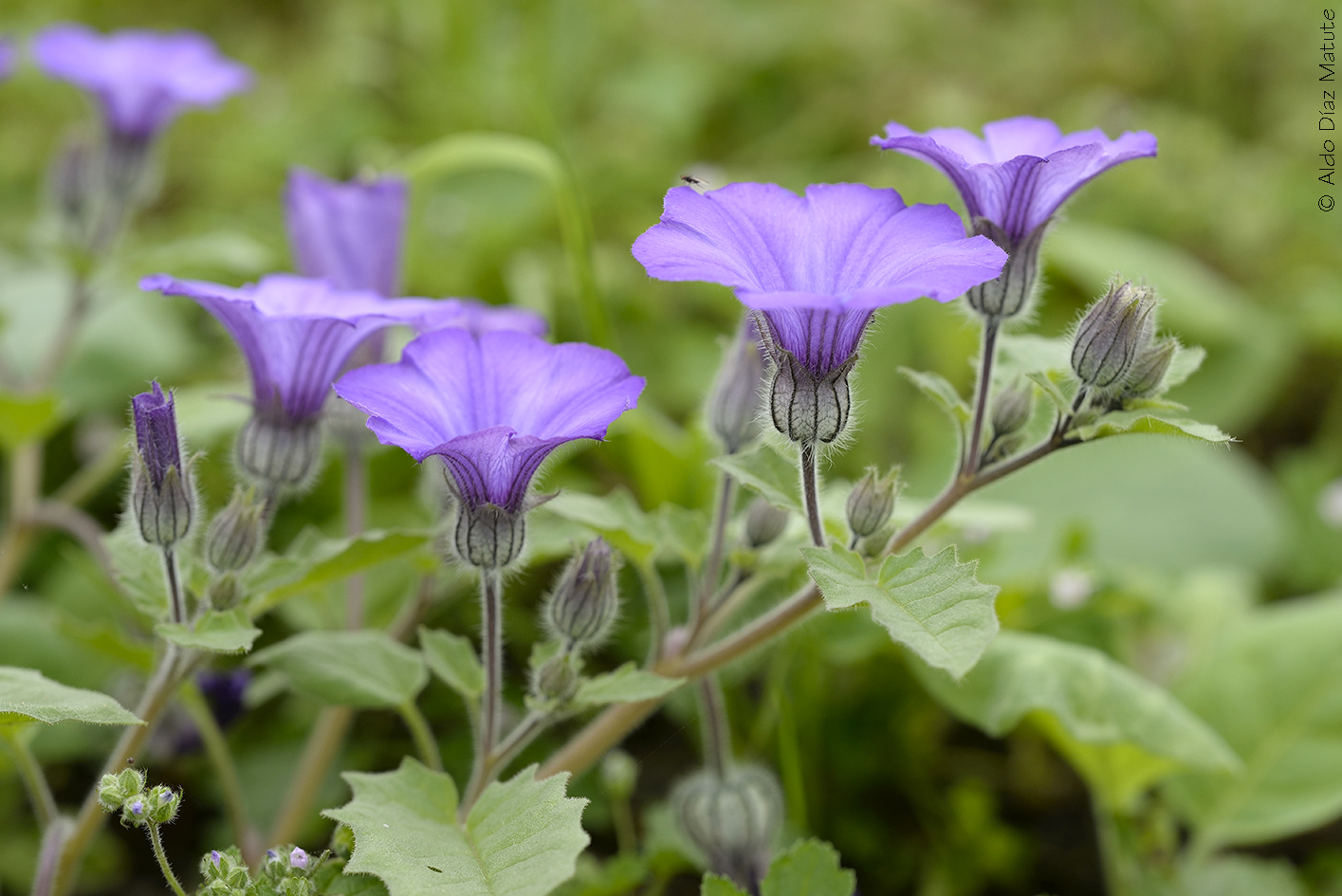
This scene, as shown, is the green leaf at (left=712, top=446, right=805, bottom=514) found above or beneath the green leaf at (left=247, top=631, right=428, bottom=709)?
above

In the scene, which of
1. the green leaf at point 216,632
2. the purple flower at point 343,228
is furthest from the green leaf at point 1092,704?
the purple flower at point 343,228

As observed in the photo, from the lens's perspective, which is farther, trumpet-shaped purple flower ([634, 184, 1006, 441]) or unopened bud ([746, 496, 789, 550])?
unopened bud ([746, 496, 789, 550])

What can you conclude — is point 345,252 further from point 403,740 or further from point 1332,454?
point 1332,454

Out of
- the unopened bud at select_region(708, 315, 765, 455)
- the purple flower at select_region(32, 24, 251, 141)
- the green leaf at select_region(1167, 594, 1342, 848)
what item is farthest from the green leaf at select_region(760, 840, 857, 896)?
the purple flower at select_region(32, 24, 251, 141)

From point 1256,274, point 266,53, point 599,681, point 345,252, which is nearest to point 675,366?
point 345,252

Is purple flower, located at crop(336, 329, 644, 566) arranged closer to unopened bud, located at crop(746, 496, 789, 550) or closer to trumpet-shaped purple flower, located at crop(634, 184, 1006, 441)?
trumpet-shaped purple flower, located at crop(634, 184, 1006, 441)

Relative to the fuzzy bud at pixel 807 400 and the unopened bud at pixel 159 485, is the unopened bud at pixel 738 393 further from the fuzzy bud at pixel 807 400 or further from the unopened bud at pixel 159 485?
the unopened bud at pixel 159 485

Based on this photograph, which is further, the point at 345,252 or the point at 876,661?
the point at 876,661
